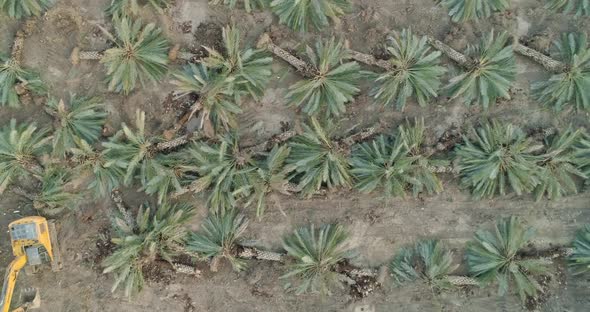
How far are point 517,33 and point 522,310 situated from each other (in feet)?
12.6

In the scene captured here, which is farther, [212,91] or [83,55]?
[83,55]

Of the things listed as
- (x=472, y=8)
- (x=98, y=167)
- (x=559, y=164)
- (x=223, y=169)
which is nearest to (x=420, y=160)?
(x=559, y=164)

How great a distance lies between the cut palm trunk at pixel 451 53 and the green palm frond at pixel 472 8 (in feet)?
1.22

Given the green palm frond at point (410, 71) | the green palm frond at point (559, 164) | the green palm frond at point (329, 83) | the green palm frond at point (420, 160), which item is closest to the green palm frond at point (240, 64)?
the green palm frond at point (329, 83)

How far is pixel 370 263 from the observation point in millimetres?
7180

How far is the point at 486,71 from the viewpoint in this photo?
22.0 feet

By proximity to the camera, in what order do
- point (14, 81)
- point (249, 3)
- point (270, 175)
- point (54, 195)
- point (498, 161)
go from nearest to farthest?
point (498, 161) < point (270, 175) < point (249, 3) < point (54, 195) < point (14, 81)

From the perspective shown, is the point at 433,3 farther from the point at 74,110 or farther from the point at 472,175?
the point at 74,110

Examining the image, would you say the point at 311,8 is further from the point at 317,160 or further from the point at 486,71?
the point at 486,71

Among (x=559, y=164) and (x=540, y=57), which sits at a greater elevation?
(x=540, y=57)

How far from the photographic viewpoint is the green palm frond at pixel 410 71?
6723 millimetres

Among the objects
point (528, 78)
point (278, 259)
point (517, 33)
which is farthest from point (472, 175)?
point (278, 259)

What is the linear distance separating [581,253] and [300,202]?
3845mm

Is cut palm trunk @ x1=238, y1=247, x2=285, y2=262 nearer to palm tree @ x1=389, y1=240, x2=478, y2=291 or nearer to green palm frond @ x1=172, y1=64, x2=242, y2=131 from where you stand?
palm tree @ x1=389, y1=240, x2=478, y2=291
